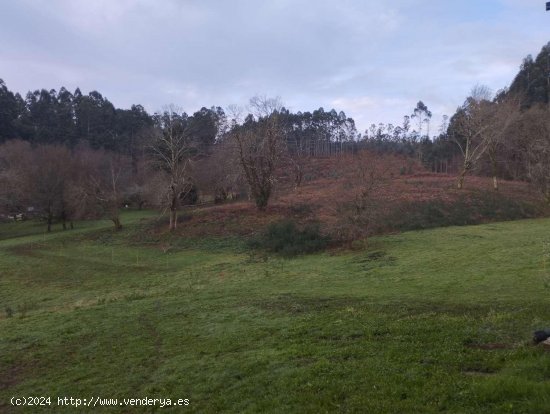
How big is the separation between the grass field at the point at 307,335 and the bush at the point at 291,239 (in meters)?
3.29

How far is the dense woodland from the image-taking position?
46.7 metres

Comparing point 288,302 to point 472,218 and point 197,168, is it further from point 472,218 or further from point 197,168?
point 197,168

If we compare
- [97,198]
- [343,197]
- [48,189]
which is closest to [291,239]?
[343,197]


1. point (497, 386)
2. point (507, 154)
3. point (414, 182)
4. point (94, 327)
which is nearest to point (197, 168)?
point (414, 182)

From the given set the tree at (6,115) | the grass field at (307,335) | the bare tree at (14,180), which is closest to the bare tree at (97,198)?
the bare tree at (14,180)

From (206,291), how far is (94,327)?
20.8ft

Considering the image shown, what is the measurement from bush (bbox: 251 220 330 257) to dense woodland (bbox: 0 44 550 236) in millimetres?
4924

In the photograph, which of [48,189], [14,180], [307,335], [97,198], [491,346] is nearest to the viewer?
[491,346]

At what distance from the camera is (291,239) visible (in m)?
32.1

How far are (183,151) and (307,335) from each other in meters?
42.4

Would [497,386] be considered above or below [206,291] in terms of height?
above

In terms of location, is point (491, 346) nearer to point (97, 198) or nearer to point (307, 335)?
point (307, 335)

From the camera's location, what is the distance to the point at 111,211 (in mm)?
49312

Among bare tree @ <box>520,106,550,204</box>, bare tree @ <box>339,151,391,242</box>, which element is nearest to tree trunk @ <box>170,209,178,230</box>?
bare tree @ <box>339,151,391,242</box>
